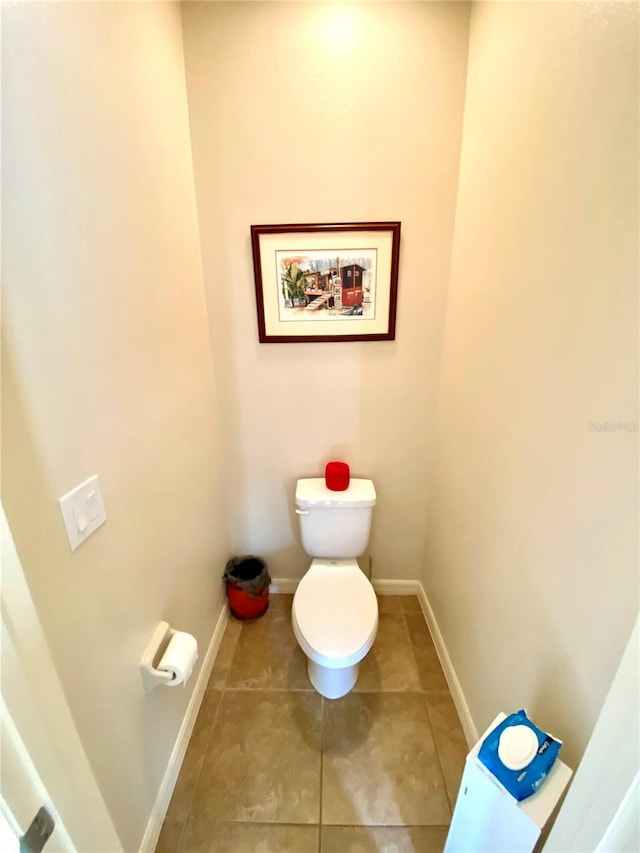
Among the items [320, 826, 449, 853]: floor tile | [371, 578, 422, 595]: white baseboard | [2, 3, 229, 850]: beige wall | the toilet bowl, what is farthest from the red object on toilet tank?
[320, 826, 449, 853]: floor tile

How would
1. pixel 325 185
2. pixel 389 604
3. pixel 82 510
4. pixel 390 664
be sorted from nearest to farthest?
pixel 82 510 < pixel 325 185 < pixel 390 664 < pixel 389 604

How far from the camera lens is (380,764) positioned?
1260 millimetres

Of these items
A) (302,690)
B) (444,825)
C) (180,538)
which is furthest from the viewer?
(302,690)

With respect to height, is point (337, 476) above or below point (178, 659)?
above

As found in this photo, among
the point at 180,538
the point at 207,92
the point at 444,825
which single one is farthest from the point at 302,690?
the point at 207,92

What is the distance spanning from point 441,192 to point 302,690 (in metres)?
2.07

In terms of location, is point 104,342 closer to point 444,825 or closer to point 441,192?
point 441,192

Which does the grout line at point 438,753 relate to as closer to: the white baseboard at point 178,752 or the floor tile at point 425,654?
the floor tile at point 425,654

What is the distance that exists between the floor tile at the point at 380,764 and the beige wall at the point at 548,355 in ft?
0.79

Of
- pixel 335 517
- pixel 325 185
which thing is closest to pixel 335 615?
pixel 335 517

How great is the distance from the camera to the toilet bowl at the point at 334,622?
1.24 meters

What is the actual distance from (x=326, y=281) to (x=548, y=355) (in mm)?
884

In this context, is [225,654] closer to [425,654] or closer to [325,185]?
[425,654]

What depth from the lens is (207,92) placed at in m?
1.28
